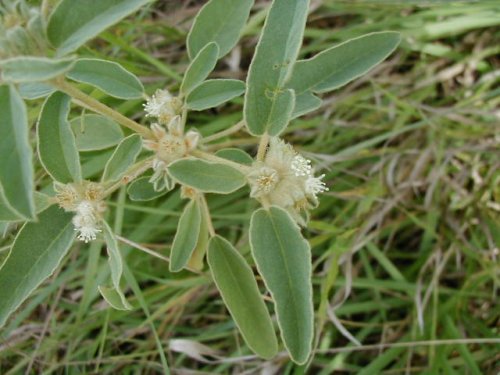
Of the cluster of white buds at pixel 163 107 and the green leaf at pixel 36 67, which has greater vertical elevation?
the green leaf at pixel 36 67

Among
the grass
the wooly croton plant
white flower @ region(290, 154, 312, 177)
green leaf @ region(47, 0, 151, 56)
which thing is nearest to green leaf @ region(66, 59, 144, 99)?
the wooly croton plant

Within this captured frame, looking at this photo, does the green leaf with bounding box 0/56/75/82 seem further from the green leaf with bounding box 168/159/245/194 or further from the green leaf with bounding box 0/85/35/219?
the green leaf with bounding box 168/159/245/194

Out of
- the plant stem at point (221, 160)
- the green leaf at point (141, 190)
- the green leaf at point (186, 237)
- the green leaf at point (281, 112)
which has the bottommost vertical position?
the green leaf at point (186, 237)

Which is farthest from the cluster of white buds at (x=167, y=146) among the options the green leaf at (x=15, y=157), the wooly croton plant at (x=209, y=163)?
the green leaf at (x=15, y=157)

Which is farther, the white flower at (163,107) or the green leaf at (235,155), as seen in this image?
the green leaf at (235,155)

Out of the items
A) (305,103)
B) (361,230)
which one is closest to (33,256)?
(305,103)

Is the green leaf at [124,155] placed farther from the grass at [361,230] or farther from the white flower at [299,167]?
the grass at [361,230]
